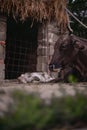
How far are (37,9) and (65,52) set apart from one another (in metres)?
1.66

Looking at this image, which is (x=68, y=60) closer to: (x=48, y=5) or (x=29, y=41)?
(x=48, y=5)

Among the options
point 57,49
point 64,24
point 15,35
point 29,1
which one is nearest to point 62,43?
point 57,49

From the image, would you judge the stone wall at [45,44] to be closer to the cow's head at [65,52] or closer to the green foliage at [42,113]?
the cow's head at [65,52]

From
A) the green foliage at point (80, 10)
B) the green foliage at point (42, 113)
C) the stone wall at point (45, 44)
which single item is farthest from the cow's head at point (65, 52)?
the green foliage at point (80, 10)

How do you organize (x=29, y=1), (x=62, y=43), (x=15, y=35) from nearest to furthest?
(x=62, y=43), (x=29, y=1), (x=15, y=35)

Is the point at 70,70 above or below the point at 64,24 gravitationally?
below

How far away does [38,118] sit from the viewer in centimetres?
229

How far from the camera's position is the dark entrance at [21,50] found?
11133mm

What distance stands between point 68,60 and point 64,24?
2.31 metres

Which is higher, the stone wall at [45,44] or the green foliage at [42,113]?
the green foliage at [42,113]

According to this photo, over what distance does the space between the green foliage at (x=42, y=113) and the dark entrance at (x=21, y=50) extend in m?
8.45

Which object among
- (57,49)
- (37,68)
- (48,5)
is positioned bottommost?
(37,68)

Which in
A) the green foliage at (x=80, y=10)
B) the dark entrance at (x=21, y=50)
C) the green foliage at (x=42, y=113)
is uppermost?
the green foliage at (x=80, y=10)

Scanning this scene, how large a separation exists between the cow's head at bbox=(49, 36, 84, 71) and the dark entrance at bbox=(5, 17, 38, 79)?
2.44m
